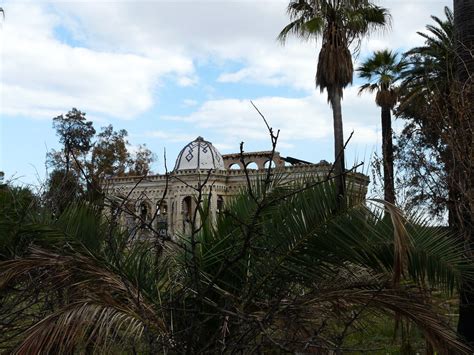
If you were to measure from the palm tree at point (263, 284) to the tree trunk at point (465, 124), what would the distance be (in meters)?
1.92

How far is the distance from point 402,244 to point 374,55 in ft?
84.9

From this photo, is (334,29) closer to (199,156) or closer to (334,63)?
(334,63)

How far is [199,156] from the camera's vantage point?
3616 cm

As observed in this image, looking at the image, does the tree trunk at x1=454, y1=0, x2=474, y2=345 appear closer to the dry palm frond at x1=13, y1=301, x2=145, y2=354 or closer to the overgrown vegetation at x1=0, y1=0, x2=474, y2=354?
the overgrown vegetation at x1=0, y1=0, x2=474, y2=354

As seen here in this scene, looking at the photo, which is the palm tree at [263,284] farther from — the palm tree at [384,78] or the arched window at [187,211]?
the palm tree at [384,78]

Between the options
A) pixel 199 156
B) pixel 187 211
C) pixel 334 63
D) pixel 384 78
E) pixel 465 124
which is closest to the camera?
pixel 187 211

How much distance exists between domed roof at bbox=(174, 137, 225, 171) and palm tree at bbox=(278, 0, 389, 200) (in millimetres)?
16348

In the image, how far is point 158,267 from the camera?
519 cm

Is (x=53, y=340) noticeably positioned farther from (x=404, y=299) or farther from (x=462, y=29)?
(x=462, y=29)

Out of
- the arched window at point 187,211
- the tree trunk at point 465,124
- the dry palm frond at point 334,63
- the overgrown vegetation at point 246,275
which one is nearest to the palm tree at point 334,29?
the dry palm frond at point 334,63

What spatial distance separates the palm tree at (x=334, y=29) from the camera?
19672mm

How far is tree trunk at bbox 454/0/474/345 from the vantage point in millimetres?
6543

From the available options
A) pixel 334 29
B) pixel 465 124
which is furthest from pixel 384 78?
pixel 465 124

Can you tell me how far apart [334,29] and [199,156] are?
17297mm
